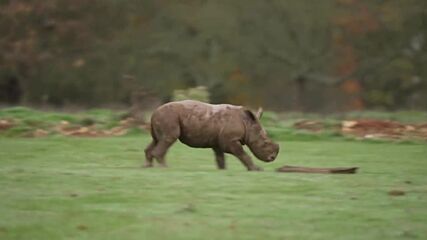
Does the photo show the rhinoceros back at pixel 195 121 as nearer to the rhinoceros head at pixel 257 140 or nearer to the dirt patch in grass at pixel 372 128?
the rhinoceros head at pixel 257 140

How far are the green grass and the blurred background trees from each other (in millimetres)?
25662

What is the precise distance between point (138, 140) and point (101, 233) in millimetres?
13637

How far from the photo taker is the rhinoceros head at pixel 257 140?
48.5 feet

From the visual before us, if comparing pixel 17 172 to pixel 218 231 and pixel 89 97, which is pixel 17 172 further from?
pixel 89 97

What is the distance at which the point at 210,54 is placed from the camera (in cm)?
4369

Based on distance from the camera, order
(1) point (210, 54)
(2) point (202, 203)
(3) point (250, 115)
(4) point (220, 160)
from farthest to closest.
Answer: (1) point (210, 54)
(4) point (220, 160)
(3) point (250, 115)
(2) point (202, 203)

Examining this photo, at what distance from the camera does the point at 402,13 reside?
131 feet

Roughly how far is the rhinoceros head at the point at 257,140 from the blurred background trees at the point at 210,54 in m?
26.7

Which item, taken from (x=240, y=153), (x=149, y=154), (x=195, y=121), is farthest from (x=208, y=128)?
(x=149, y=154)

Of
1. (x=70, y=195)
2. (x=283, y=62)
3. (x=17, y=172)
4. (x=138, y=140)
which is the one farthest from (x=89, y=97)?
(x=70, y=195)

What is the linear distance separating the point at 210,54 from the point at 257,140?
2900 centimetres

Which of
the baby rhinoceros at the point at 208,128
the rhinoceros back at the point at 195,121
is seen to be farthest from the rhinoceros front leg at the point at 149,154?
the rhinoceros back at the point at 195,121

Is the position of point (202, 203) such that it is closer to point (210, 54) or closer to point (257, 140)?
point (257, 140)

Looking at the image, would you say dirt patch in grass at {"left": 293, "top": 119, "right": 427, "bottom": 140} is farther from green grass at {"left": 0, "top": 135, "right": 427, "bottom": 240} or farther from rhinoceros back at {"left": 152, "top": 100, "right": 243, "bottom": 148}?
rhinoceros back at {"left": 152, "top": 100, "right": 243, "bottom": 148}
